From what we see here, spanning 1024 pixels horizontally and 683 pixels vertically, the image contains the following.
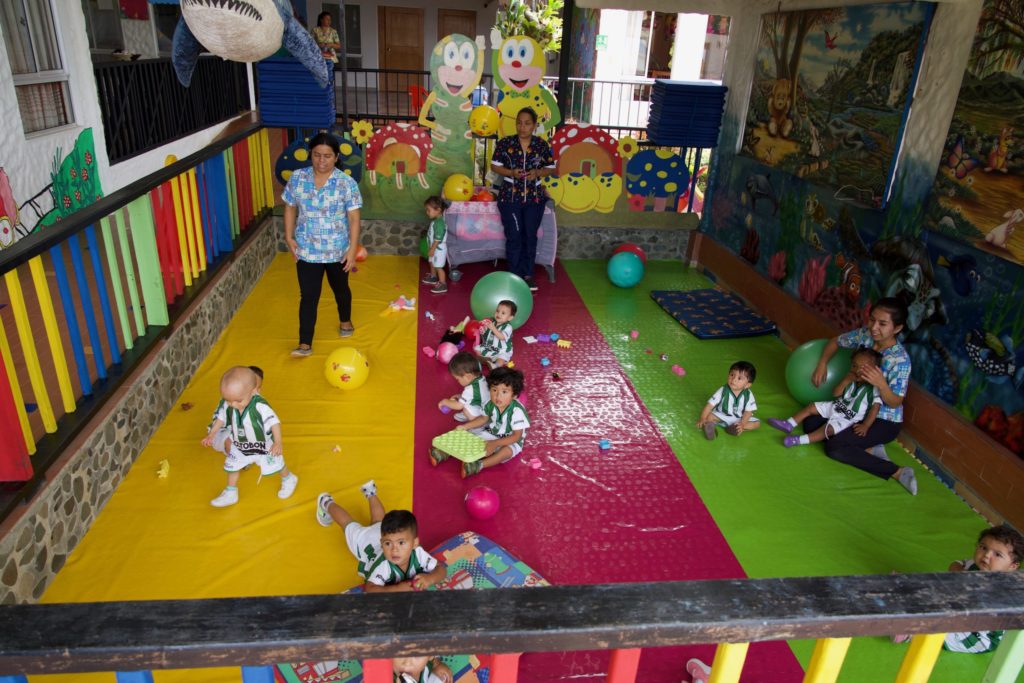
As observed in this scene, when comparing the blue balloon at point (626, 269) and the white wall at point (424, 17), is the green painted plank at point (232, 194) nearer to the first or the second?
the blue balloon at point (626, 269)

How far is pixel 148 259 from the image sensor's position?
169 inches

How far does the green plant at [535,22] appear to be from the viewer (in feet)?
52.1

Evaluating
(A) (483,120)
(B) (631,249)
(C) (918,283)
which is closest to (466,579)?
(C) (918,283)

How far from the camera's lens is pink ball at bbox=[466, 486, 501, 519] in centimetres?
365

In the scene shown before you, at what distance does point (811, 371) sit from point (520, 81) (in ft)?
13.5

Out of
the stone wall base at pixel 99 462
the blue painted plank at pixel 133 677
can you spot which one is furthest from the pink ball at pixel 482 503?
the blue painted plank at pixel 133 677

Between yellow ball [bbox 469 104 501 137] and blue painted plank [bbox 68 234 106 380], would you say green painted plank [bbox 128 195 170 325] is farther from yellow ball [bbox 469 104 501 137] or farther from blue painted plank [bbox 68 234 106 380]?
yellow ball [bbox 469 104 501 137]

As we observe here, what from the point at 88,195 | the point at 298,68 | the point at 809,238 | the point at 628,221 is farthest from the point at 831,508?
the point at 88,195

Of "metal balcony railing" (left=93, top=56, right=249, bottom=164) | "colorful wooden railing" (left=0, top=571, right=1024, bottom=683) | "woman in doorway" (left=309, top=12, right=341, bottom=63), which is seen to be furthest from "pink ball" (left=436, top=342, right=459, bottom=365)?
"woman in doorway" (left=309, top=12, right=341, bottom=63)

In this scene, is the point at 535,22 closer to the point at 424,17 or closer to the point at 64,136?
the point at 424,17

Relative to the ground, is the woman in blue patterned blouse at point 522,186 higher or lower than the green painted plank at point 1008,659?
lower

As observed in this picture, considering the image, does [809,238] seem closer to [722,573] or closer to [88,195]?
[722,573]

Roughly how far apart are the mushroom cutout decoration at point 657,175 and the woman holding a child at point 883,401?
372cm

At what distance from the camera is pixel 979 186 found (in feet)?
13.1
